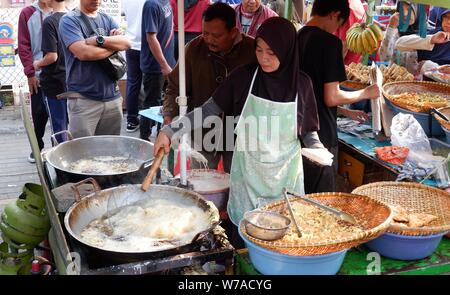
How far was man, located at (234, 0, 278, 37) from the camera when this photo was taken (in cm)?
562

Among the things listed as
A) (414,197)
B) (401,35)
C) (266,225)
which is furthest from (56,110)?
(401,35)

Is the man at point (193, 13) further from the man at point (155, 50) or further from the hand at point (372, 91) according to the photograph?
the hand at point (372, 91)

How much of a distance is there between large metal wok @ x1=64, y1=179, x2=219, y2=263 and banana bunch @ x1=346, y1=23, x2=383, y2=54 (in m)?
2.78

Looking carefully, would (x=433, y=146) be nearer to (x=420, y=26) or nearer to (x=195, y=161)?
(x=195, y=161)

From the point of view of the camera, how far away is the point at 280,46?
2.46m

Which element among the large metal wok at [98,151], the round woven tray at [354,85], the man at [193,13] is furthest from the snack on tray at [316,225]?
the man at [193,13]

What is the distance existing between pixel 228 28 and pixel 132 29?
3663mm

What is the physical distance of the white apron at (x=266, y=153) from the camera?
100 inches

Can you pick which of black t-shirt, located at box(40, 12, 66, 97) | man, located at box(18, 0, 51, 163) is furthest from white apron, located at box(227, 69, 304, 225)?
man, located at box(18, 0, 51, 163)

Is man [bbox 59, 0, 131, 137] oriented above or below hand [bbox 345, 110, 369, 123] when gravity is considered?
above

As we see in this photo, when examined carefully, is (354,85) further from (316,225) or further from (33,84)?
(33,84)

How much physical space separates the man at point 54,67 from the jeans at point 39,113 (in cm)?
28

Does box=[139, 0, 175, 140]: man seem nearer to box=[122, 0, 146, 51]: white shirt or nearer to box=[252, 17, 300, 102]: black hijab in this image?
box=[122, 0, 146, 51]: white shirt
